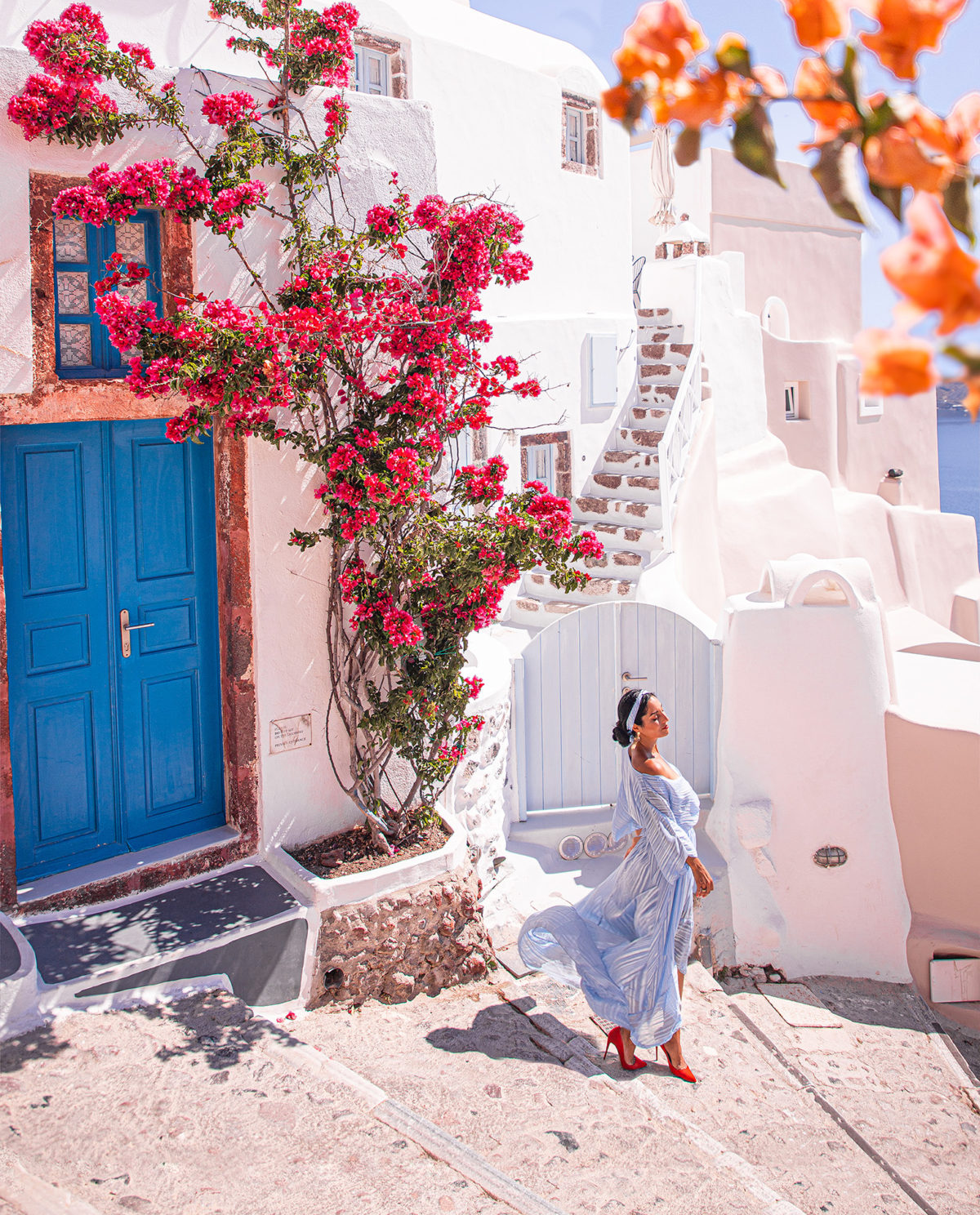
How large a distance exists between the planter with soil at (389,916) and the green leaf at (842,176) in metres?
4.26

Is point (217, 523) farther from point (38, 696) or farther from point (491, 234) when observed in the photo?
point (491, 234)

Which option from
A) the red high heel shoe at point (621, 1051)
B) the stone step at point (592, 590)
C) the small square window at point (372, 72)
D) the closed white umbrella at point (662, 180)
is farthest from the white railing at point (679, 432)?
the red high heel shoe at point (621, 1051)

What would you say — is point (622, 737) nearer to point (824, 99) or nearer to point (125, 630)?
point (125, 630)

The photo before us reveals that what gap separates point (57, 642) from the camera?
493cm

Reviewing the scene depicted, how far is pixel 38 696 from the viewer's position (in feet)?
16.1

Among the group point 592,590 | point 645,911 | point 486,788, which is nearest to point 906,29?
point 645,911

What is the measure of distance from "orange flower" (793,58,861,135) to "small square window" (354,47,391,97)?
10.9 metres

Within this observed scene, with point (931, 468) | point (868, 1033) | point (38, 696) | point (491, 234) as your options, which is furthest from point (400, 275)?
point (931, 468)

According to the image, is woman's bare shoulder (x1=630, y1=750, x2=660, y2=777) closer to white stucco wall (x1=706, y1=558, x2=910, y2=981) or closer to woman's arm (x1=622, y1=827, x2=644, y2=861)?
woman's arm (x1=622, y1=827, x2=644, y2=861)

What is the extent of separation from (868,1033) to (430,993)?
2935 millimetres

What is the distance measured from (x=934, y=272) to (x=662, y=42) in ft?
1.89

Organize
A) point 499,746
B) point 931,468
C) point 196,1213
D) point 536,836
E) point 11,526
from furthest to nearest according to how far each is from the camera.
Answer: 1. point 931,468
2. point 536,836
3. point 499,746
4. point 11,526
5. point 196,1213

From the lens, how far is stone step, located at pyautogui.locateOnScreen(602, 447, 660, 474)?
1135cm

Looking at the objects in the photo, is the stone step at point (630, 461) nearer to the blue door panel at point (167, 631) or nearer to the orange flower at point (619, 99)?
the blue door panel at point (167, 631)
